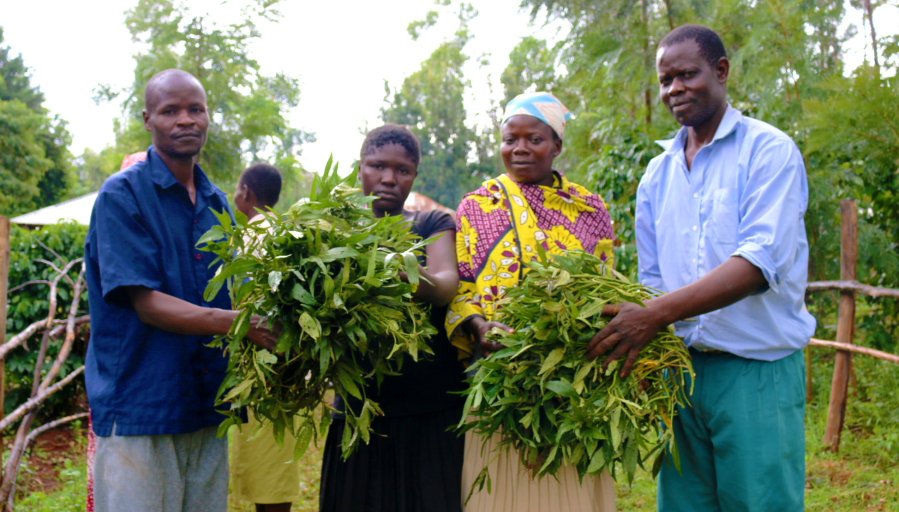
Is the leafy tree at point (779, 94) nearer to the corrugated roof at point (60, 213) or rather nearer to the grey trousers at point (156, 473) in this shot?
the grey trousers at point (156, 473)

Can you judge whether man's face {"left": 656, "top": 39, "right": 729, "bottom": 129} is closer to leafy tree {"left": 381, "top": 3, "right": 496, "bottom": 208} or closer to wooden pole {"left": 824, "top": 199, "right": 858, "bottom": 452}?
wooden pole {"left": 824, "top": 199, "right": 858, "bottom": 452}

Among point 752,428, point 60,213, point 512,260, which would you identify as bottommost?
point 752,428

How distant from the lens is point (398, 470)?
9.68ft

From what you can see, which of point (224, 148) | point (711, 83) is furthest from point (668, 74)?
point (224, 148)

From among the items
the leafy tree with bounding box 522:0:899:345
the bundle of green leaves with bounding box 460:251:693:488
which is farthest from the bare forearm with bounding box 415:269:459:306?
the leafy tree with bounding box 522:0:899:345

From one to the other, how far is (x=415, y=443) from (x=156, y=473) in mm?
884

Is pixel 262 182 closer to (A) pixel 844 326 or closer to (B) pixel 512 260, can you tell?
(B) pixel 512 260

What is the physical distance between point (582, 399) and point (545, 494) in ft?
1.70

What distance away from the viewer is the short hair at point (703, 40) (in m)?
2.72

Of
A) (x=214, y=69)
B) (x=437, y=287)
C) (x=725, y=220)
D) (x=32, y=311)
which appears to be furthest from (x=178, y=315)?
(x=214, y=69)

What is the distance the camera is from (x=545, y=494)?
2799 mm

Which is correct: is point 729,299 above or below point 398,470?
above

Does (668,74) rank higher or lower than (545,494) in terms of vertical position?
higher

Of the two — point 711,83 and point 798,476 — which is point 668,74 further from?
point 798,476
